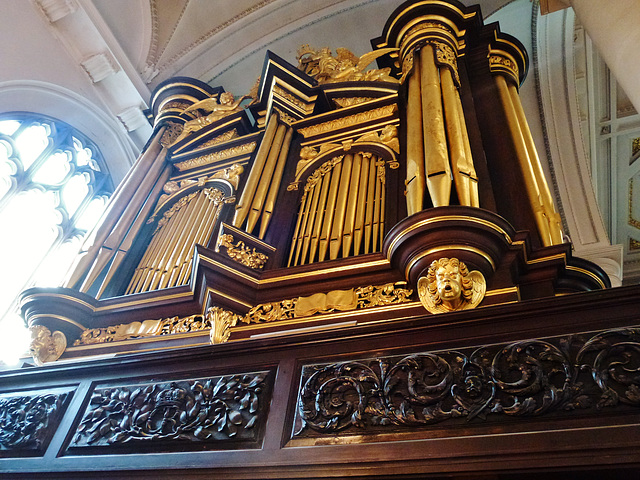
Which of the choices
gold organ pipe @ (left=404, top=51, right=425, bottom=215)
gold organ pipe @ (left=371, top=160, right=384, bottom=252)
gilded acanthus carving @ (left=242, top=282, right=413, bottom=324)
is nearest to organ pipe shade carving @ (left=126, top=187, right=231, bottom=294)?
gilded acanthus carving @ (left=242, top=282, right=413, bottom=324)

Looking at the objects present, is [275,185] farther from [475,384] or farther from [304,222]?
[475,384]

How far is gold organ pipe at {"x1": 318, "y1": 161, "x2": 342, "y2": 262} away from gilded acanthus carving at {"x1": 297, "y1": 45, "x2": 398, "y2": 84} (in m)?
1.41

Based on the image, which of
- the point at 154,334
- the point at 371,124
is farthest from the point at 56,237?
the point at 371,124

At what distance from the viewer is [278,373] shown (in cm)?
221

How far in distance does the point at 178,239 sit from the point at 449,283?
2.89 metres

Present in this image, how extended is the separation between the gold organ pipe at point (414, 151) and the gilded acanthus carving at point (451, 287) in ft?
1.79

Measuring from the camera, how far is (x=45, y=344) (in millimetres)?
3896

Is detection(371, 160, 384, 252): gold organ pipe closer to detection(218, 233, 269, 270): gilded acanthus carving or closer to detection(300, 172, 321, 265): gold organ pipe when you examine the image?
detection(300, 172, 321, 265): gold organ pipe

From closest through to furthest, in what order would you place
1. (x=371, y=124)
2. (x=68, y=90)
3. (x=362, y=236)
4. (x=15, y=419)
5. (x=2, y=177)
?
(x=15, y=419)
(x=362, y=236)
(x=371, y=124)
(x=2, y=177)
(x=68, y=90)

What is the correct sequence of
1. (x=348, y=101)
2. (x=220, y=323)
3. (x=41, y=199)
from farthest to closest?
(x=41, y=199) → (x=348, y=101) → (x=220, y=323)

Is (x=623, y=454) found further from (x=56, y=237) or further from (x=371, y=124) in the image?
(x=56, y=237)

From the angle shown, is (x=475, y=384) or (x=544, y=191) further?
(x=544, y=191)

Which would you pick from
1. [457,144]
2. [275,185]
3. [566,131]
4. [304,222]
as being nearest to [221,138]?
[275,185]

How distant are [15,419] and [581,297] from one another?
2697 millimetres
